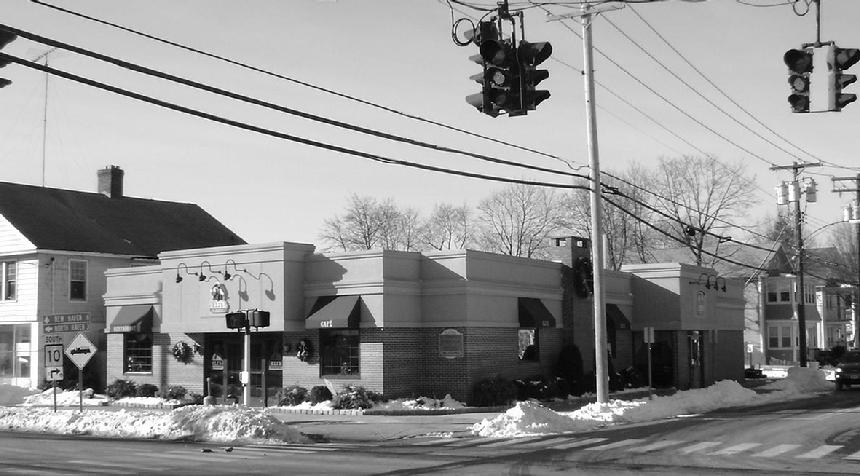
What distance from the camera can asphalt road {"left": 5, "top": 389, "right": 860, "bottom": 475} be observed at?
16531 millimetres

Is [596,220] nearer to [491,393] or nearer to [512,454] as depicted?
[491,393]

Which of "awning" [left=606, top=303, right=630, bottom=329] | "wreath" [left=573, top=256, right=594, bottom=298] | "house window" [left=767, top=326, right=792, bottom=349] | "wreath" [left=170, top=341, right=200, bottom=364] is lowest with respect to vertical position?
"house window" [left=767, top=326, right=792, bottom=349]

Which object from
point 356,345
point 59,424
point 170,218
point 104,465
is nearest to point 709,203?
point 170,218

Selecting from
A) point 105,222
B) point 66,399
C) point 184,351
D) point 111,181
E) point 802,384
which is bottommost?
point 802,384

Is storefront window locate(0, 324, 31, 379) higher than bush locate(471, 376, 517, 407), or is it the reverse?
storefront window locate(0, 324, 31, 379)

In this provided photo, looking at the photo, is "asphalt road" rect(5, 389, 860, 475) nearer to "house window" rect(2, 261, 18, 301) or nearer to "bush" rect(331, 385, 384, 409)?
"bush" rect(331, 385, 384, 409)

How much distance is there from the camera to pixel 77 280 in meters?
40.9

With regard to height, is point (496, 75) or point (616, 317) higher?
point (496, 75)

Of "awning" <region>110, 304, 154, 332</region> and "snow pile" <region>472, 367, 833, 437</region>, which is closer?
"snow pile" <region>472, 367, 833, 437</region>

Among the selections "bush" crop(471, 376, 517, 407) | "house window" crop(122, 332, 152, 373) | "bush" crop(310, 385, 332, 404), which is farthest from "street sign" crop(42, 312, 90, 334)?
"bush" crop(471, 376, 517, 407)

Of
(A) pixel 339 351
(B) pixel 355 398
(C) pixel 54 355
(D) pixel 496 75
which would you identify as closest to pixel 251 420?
(B) pixel 355 398

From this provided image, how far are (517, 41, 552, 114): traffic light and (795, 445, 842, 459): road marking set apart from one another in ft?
29.4

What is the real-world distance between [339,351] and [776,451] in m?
15.4

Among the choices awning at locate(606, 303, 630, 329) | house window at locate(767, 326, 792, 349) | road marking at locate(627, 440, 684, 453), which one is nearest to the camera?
road marking at locate(627, 440, 684, 453)
